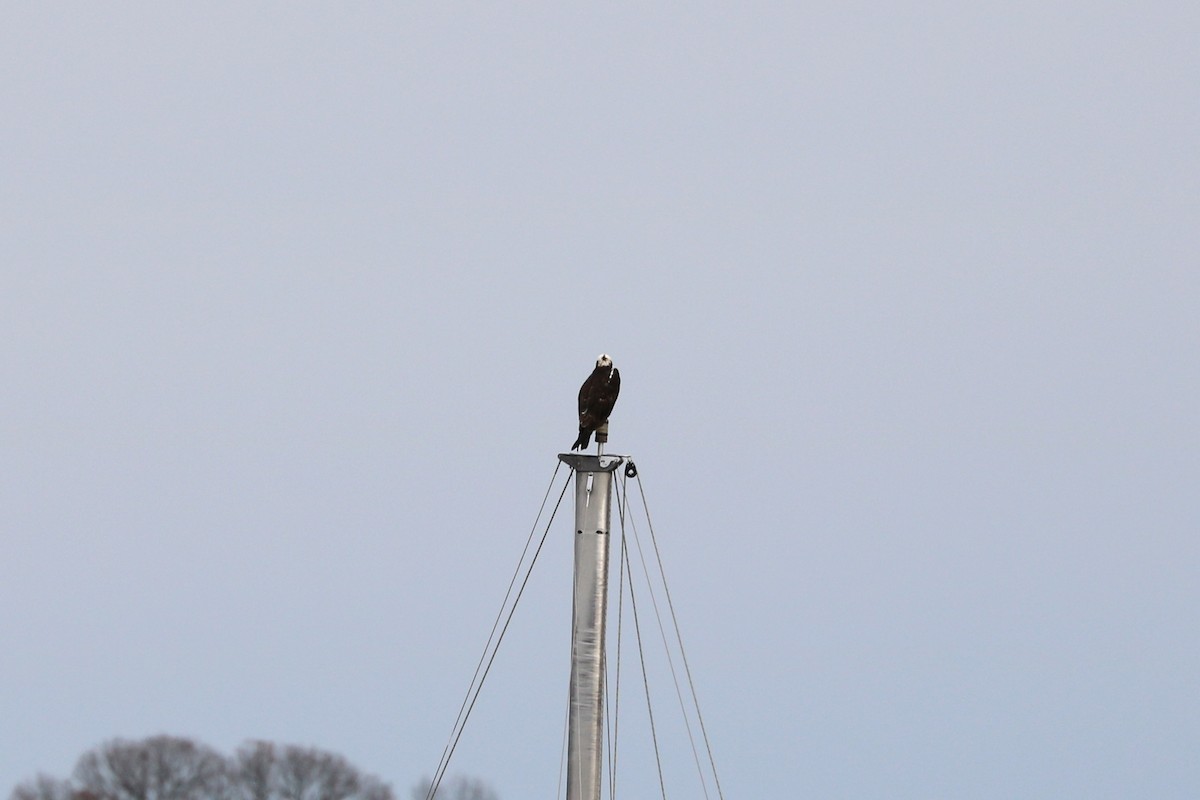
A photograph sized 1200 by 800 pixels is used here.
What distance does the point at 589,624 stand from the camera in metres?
20.5

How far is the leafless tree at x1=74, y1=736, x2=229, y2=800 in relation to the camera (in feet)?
308

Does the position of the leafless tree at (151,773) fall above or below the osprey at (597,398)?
above

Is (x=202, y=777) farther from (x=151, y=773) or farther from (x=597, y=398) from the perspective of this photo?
(x=597, y=398)

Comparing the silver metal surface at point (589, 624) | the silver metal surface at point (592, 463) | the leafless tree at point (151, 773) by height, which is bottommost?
the silver metal surface at point (589, 624)

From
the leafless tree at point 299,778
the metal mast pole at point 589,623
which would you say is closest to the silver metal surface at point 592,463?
the metal mast pole at point 589,623

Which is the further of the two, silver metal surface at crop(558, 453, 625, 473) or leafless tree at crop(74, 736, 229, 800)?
leafless tree at crop(74, 736, 229, 800)

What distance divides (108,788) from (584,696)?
259ft

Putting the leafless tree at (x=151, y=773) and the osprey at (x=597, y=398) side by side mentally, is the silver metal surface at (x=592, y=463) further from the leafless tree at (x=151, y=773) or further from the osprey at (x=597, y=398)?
the leafless tree at (x=151, y=773)

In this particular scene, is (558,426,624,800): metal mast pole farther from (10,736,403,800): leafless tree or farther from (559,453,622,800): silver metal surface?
(10,736,403,800): leafless tree

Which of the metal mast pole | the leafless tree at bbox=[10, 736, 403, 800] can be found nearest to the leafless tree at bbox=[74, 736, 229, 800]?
the leafless tree at bbox=[10, 736, 403, 800]

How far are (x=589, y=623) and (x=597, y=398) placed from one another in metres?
2.53

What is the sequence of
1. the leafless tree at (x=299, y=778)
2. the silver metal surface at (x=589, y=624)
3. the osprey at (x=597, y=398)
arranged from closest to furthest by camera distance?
the silver metal surface at (x=589, y=624) < the osprey at (x=597, y=398) < the leafless tree at (x=299, y=778)

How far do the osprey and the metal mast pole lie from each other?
12.9 inches

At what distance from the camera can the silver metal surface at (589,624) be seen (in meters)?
20.3
